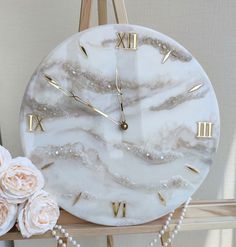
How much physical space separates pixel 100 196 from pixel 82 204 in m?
0.04

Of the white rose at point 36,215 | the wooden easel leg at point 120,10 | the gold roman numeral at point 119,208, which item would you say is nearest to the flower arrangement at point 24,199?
the white rose at point 36,215

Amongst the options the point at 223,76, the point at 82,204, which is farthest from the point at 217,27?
the point at 82,204

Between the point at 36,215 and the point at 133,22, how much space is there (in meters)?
0.56

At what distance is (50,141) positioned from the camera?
66 cm

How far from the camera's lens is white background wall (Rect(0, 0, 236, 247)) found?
915 mm

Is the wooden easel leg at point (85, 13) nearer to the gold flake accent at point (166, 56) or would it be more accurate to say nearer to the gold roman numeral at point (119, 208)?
the gold flake accent at point (166, 56)

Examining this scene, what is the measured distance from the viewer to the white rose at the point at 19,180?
61 centimetres

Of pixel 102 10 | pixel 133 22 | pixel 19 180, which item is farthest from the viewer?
pixel 133 22

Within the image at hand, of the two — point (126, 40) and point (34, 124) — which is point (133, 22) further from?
point (34, 124)

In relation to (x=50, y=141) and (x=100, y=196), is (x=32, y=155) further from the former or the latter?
(x=100, y=196)

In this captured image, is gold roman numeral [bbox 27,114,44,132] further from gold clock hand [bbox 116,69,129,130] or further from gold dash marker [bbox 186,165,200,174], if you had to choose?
gold dash marker [bbox 186,165,200,174]

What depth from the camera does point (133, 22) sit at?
37.0 inches

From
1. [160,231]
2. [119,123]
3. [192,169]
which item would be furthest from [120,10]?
[160,231]

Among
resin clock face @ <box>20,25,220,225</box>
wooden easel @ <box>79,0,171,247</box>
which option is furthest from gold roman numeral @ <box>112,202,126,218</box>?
wooden easel @ <box>79,0,171,247</box>
